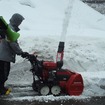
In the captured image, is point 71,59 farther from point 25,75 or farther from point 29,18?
point 29,18

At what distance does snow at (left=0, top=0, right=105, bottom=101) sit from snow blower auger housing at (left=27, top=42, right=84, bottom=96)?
0.89 ft

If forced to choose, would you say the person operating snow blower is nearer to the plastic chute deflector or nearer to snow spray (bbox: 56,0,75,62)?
the plastic chute deflector

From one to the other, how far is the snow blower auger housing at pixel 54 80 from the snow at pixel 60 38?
0.27 m

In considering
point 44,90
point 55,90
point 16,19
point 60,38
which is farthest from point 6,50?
point 60,38

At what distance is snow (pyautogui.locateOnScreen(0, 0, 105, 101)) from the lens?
386 inches

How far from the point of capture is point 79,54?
11547mm

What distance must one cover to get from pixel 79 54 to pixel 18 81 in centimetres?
254

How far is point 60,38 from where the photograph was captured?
41.2ft

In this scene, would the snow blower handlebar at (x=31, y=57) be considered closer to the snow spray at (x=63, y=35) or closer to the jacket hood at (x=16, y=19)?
the snow spray at (x=63, y=35)

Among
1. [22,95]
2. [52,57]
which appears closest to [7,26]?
[22,95]

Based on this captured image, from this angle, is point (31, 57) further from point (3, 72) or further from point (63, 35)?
point (63, 35)

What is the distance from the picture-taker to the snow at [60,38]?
32.2 ft

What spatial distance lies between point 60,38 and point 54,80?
4.44 metres

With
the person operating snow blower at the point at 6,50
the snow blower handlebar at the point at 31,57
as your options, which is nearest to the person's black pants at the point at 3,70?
the person operating snow blower at the point at 6,50
